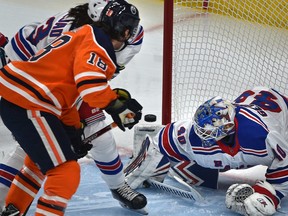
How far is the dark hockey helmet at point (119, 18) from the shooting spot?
6.18ft

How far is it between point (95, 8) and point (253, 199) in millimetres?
843

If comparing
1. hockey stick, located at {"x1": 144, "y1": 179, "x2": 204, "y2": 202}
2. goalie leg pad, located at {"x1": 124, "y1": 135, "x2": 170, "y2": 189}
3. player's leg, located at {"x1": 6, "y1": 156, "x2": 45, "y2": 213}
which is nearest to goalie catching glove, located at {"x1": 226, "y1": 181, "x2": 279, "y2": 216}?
hockey stick, located at {"x1": 144, "y1": 179, "x2": 204, "y2": 202}

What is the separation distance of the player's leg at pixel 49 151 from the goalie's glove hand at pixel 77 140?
0.13 m

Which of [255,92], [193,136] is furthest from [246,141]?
[255,92]

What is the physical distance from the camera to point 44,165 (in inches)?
71.7

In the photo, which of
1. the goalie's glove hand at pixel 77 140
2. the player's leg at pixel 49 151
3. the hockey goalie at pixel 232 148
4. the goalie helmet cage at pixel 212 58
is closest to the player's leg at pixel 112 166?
the goalie's glove hand at pixel 77 140

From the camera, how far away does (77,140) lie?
201 cm

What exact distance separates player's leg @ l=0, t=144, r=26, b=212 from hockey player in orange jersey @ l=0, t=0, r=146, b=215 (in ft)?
0.97

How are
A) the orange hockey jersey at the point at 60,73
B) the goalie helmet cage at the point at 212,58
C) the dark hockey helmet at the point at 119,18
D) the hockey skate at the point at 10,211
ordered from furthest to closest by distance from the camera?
the goalie helmet cage at the point at 212,58 < the hockey skate at the point at 10,211 < the dark hockey helmet at the point at 119,18 < the orange hockey jersey at the point at 60,73

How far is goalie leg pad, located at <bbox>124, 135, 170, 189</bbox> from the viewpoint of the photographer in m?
2.47

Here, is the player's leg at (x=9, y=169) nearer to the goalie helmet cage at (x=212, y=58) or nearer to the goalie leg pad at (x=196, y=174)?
the goalie leg pad at (x=196, y=174)

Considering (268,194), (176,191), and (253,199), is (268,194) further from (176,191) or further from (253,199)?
(176,191)

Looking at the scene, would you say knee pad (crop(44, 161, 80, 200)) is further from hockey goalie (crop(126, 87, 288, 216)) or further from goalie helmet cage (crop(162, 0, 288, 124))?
goalie helmet cage (crop(162, 0, 288, 124))

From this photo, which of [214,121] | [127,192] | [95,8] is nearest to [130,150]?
[127,192]
